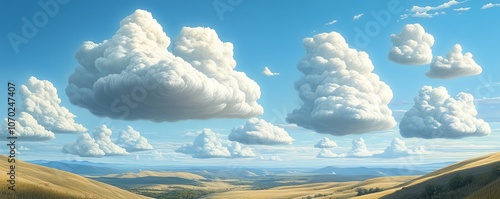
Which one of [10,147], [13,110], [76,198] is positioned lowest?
[76,198]

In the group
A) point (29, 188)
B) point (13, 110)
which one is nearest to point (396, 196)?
point (13, 110)

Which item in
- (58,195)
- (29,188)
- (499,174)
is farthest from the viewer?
(58,195)

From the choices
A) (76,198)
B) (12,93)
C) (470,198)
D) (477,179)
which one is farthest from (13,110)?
(76,198)

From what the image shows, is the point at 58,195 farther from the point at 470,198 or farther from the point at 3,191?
the point at 470,198

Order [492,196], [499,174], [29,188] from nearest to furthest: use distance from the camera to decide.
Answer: [492,196] < [499,174] < [29,188]

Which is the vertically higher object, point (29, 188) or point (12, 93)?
point (12, 93)

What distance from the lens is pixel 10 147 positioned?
248ft

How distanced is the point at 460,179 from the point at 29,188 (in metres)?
119

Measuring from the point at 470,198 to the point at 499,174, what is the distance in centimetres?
4012

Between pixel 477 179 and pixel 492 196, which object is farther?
pixel 477 179

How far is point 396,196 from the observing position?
8544 centimetres

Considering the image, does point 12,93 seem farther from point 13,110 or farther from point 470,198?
point 470,198

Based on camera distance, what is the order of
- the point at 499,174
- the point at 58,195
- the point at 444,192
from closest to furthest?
the point at 499,174 < the point at 444,192 < the point at 58,195

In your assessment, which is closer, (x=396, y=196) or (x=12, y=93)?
(x=12, y=93)
